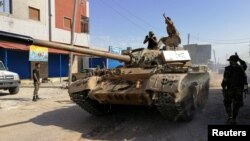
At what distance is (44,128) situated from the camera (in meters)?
8.73

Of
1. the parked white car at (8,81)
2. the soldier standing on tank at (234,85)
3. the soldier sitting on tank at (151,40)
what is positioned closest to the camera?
the soldier standing on tank at (234,85)

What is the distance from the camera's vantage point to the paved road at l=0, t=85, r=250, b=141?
7717mm

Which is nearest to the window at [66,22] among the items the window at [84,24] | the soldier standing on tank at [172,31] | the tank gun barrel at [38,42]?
the window at [84,24]

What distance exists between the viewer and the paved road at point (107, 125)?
772cm

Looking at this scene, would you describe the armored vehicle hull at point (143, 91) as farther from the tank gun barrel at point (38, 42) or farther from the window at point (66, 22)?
the window at point (66, 22)

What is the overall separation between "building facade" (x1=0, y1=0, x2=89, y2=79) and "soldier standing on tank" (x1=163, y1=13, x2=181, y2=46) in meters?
14.2

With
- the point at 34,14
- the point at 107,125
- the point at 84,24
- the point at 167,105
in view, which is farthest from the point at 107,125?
the point at 84,24

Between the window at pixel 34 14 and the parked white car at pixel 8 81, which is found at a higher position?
the window at pixel 34 14

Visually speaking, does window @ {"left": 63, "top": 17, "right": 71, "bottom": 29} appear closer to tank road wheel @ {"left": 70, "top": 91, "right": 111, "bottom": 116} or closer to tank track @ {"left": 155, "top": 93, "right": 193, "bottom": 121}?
tank road wheel @ {"left": 70, "top": 91, "right": 111, "bottom": 116}

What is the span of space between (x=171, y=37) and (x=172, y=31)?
0.22m

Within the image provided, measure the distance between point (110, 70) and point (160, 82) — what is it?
251 cm

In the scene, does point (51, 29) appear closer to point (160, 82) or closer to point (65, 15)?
point (65, 15)

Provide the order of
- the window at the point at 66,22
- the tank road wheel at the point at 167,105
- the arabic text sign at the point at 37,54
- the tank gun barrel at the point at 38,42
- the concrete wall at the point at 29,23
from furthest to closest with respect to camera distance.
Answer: the window at the point at 66,22 < the arabic text sign at the point at 37,54 < the concrete wall at the point at 29,23 < the tank road wheel at the point at 167,105 < the tank gun barrel at the point at 38,42

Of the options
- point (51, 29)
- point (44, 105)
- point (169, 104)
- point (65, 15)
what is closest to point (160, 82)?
point (169, 104)
